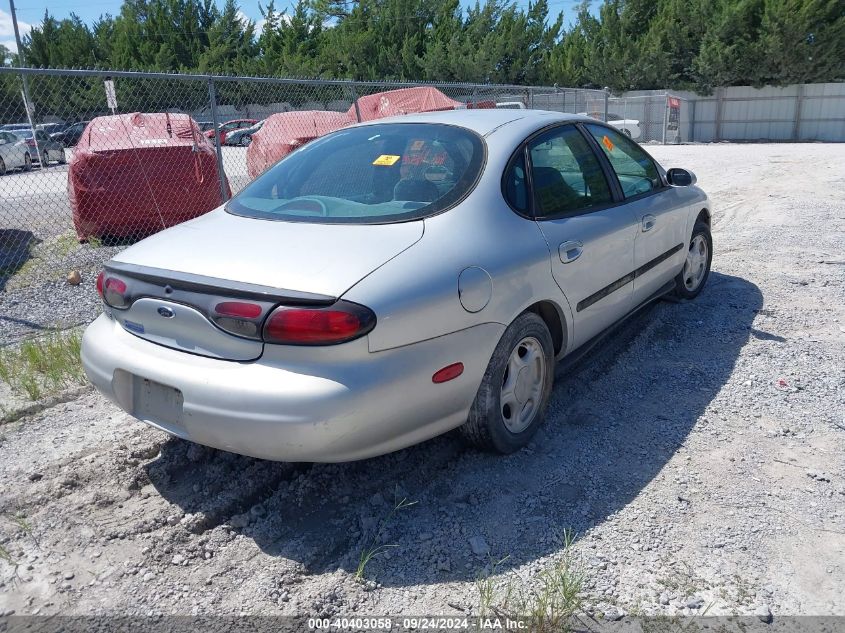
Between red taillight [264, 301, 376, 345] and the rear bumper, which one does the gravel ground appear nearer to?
the rear bumper

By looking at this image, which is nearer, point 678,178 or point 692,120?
point 678,178

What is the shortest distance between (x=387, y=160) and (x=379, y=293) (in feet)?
3.79

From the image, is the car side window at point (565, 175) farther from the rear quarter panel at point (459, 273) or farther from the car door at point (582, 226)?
the rear quarter panel at point (459, 273)

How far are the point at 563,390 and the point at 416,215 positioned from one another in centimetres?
166

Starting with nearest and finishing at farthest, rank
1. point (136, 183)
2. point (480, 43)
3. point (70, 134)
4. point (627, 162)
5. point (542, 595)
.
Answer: point (542, 595) → point (627, 162) → point (136, 183) → point (70, 134) → point (480, 43)

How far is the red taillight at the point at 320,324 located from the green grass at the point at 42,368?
96.6 inches

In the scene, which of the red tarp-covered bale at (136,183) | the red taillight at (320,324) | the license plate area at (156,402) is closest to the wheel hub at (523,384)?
the red taillight at (320,324)

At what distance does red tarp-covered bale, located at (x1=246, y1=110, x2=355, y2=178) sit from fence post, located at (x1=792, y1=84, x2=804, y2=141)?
2772 cm

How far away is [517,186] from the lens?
11.1 feet

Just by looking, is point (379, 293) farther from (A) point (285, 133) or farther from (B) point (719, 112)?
(B) point (719, 112)

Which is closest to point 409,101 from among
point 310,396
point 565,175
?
point 565,175

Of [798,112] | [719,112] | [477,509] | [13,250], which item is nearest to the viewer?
[477,509]

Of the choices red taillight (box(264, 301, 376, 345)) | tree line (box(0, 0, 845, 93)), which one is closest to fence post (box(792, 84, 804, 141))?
tree line (box(0, 0, 845, 93))

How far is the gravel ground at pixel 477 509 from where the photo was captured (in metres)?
2.51
